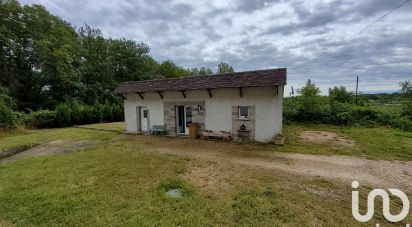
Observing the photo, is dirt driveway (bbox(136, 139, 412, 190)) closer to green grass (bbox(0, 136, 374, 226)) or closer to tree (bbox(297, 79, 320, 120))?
green grass (bbox(0, 136, 374, 226))

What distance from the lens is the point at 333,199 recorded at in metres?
5.14

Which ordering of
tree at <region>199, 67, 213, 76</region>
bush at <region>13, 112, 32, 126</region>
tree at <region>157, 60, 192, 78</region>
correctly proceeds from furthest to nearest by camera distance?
tree at <region>199, 67, 213, 76</region> → tree at <region>157, 60, 192, 78</region> → bush at <region>13, 112, 32, 126</region>

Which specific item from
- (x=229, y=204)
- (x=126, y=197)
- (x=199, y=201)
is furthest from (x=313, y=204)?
(x=126, y=197)

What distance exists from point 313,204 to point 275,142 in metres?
6.12

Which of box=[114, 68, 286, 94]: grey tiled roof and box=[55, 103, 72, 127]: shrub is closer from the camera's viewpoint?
Result: box=[114, 68, 286, 94]: grey tiled roof

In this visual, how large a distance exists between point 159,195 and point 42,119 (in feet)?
74.9

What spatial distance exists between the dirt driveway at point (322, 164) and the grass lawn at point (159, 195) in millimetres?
707

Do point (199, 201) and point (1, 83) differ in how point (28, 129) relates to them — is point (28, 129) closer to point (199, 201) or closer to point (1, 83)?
point (1, 83)

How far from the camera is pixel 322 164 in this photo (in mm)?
7949

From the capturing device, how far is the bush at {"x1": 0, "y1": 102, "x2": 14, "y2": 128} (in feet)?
57.8

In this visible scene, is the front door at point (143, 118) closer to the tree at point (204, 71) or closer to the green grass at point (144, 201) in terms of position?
the green grass at point (144, 201)

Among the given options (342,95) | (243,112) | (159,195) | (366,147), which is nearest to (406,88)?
(342,95)

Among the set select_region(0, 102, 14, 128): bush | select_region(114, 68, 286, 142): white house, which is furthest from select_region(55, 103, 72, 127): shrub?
select_region(114, 68, 286, 142): white house

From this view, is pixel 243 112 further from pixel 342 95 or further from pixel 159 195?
pixel 342 95
